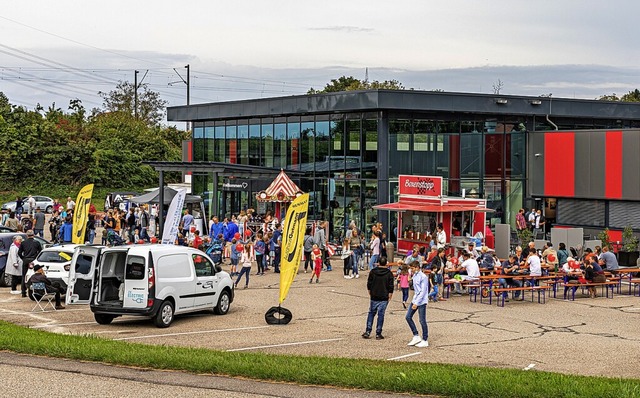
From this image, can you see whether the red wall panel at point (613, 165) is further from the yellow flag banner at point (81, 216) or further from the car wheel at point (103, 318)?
the car wheel at point (103, 318)

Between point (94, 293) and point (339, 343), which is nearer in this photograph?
point (339, 343)

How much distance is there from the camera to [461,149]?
4291 cm

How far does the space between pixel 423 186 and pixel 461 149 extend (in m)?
7.12

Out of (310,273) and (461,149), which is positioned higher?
(461,149)

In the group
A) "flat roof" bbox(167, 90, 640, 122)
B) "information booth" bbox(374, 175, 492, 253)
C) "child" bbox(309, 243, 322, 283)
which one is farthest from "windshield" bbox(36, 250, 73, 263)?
"flat roof" bbox(167, 90, 640, 122)

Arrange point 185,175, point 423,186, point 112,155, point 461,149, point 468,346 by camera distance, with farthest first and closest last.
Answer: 1. point 112,155
2. point 185,175
3. point 461,149
4. point 423,186
5. point 468,346

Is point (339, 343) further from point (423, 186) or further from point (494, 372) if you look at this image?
point (423, 186)

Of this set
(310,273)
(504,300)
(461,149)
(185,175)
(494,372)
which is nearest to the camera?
(494,372)

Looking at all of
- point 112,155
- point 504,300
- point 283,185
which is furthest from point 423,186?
point 112,155

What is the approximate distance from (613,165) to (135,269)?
81.2 ft

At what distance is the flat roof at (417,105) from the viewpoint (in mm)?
40500

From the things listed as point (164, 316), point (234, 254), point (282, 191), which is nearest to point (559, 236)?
point (282, 191)

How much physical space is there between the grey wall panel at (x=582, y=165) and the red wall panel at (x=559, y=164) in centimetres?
21

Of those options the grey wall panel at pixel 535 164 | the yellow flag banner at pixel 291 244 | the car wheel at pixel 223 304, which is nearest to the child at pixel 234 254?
the car wheel at pixel 223 304
